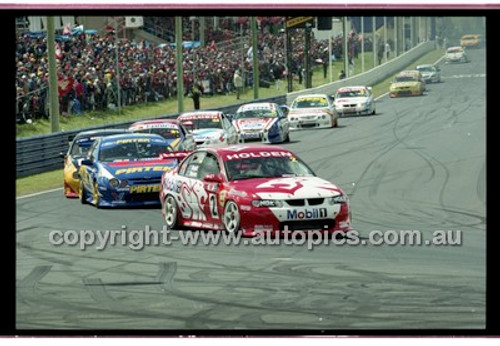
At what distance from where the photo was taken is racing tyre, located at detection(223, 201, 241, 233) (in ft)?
51.4

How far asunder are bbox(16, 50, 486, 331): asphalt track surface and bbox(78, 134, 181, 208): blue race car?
0.27 metres

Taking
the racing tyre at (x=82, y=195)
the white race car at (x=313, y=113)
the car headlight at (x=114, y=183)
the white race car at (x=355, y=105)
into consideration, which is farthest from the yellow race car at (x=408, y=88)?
the car headlight at (x=114, y=183)

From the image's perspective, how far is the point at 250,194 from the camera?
15.5 m

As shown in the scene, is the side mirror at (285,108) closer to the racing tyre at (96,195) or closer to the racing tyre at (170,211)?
the racing tyre at (96,195)

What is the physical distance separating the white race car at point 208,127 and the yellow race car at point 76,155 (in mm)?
5637

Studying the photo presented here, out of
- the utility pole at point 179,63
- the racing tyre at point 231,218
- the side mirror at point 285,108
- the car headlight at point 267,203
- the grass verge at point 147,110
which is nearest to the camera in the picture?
the utility pole at point 179,63

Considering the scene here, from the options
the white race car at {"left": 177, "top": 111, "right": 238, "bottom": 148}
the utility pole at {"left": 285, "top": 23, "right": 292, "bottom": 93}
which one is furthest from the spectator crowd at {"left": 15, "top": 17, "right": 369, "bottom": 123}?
the white race car at {"left": 177, "top": 111, "right": 238, "bottom": 148}

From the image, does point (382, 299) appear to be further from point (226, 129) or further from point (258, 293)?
point (226, 129)

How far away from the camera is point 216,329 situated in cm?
968

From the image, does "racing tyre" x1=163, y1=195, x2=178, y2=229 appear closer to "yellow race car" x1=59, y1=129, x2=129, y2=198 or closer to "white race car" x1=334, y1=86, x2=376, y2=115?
"yellow race car" x1=59, y1=129, x2=129, y2=198

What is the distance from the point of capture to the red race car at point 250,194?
1527 cm

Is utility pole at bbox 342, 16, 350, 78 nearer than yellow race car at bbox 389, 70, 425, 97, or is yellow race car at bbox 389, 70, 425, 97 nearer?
utility pole at bbox 342, 16, 350, 78
